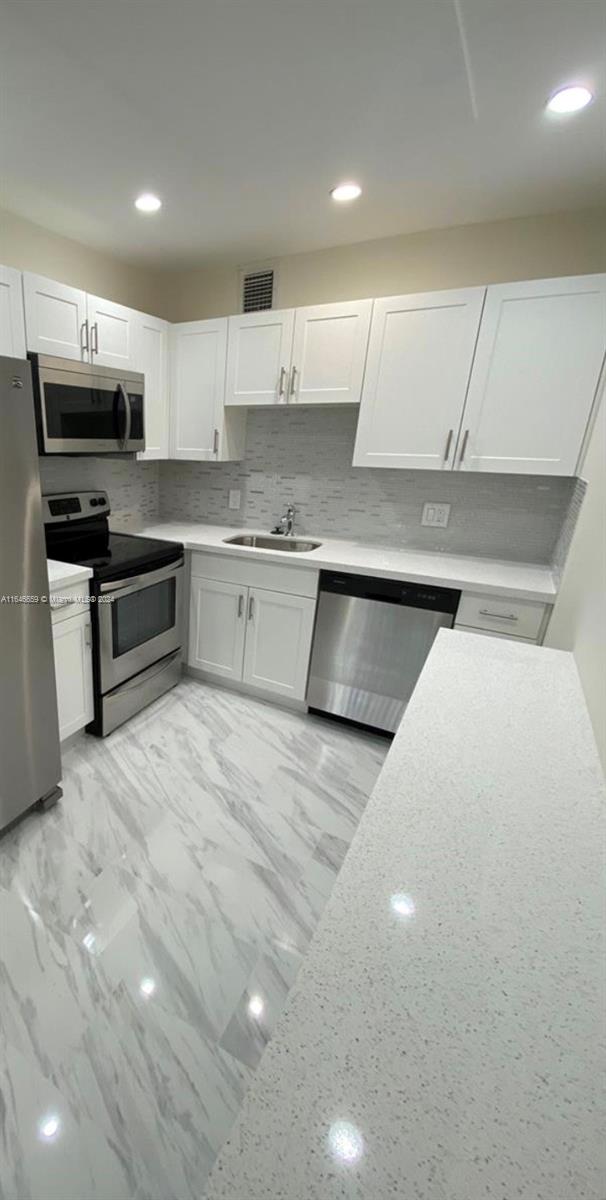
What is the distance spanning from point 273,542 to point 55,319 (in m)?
1.53

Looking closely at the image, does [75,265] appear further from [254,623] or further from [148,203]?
[254,623]

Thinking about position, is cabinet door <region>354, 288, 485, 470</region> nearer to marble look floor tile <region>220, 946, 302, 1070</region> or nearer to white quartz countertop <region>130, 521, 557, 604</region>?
white quartz countertop <region>130, 521, 557, 604</region>

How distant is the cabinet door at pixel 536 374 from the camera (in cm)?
188

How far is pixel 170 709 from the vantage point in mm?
2574

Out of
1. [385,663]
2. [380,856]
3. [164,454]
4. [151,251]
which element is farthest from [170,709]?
[151,251]

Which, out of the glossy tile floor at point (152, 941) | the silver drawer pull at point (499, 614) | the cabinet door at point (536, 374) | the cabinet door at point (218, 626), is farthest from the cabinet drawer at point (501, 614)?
the cabinet door at point (218, 626)

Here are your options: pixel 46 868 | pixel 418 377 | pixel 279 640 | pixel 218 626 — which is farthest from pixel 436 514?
pixel 46 868

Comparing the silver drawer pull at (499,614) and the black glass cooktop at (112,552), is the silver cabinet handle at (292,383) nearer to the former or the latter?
the black glass cooktop at (112,552)

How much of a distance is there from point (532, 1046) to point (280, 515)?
271 cm

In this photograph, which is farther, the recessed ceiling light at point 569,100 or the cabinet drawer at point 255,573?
the cabinet drawer at point 255,573

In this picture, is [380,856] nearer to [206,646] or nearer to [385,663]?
[385,663]

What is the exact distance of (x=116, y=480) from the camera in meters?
2.89

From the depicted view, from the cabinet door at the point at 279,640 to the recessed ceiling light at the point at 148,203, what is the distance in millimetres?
1798

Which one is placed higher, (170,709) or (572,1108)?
(572,1108)
